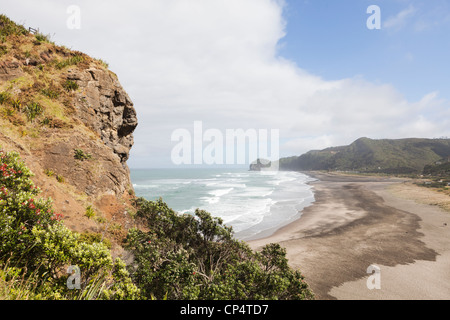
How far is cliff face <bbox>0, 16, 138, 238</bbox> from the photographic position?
1344 centimetres

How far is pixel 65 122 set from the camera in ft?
54.0

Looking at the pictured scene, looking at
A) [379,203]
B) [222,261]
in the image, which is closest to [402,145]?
[379,203]

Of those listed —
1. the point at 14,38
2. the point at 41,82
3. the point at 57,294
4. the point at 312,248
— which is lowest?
the point at 312,248

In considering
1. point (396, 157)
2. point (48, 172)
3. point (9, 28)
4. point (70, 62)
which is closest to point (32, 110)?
point (48, 172)

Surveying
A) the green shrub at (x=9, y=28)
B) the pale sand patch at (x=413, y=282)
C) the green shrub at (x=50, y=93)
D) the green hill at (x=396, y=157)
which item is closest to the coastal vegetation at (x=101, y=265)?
the pale sand patch at (x=413, y=282)

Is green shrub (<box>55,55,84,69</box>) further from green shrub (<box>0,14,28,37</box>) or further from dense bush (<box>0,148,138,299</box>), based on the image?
dense bush (<box>0,148,138,299</box>)

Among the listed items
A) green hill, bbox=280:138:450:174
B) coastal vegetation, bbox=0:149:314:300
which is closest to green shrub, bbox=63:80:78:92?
coastal vegetation, bbox=0:149:314:300

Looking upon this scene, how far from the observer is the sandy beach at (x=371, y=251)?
14.0 meters

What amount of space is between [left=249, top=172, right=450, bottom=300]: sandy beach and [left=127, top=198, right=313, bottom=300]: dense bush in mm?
7966

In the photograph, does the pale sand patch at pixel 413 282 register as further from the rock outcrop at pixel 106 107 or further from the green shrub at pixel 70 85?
the green shrub at pixel 70 85

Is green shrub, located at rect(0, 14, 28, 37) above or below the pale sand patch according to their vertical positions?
above
